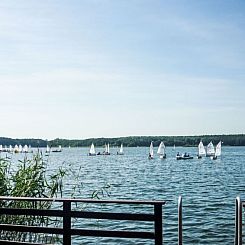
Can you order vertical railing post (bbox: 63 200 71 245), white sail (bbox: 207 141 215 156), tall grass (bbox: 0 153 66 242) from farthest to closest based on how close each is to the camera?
white sail (bbox: 207 141 215 156) → tall grass (bbox: 0 153 66 242) → vertical railing post (bbox: 63 200 71 245)

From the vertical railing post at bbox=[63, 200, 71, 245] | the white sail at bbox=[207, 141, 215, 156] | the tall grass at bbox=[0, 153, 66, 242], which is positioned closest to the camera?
the vertical railing post at bbox=[63, 200, 71, 245]

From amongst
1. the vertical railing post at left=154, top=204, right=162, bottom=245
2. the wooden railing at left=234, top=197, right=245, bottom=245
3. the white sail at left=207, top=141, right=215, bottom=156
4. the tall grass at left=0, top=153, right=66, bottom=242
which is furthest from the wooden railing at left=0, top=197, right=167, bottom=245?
the white sail at left=207, top=141, right=215, bottom=156

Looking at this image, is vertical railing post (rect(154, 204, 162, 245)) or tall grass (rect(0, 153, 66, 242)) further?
tall grass (rect(0, 153, 66, 242))

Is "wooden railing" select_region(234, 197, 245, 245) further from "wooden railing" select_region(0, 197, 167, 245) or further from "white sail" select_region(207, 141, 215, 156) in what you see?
"white sail" select_region(207, 141, 215, 156)

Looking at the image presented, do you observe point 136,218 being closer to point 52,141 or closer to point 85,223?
point 52,141

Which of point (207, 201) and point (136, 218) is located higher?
point (136, 218)

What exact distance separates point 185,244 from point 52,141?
16.6ft

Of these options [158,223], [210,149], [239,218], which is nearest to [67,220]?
[158,223]

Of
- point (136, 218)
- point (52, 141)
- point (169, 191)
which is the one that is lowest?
point (169, 191)

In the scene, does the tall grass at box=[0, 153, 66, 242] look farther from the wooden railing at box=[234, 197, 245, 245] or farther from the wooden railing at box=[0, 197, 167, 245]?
the wooden railing at box=[234, 197, 245, 245]

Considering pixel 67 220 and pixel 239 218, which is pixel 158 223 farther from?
pixel 67 220

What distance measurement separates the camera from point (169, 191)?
Answer: 85.7ft

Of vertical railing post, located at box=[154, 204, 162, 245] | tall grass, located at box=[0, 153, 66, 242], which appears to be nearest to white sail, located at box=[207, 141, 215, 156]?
tall grass, located at box=[0, 153, 66, 242]

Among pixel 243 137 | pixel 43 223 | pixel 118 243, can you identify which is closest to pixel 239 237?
pixel 43 223
